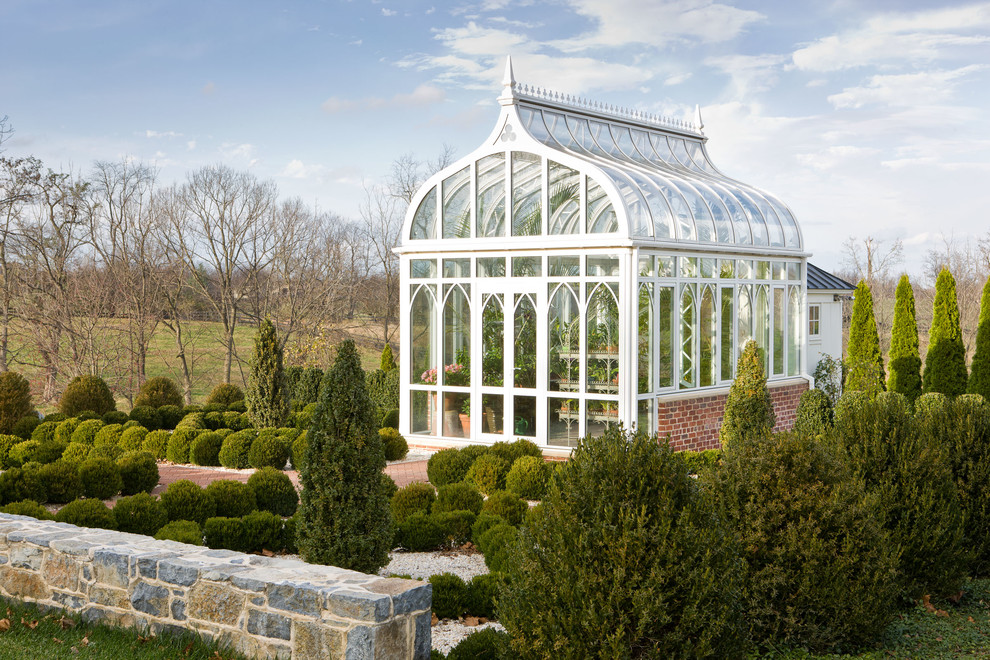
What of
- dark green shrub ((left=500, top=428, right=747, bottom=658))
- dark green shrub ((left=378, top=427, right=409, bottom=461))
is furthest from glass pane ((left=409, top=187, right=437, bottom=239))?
dark green shrub ((left=500, top=428, right=747, bottom=658))

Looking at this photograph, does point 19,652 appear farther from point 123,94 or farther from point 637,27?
point 123,94

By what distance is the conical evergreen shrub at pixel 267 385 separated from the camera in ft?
46.1

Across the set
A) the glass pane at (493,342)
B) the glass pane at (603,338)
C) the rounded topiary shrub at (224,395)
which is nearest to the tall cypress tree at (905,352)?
the glass pane at (603,338)

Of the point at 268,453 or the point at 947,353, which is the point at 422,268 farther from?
the point at 947,353

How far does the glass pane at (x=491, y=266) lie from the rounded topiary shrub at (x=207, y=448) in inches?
189

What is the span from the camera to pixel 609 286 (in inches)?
513

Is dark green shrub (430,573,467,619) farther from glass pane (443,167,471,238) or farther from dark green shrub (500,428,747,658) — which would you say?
glass pane (443,167,471,238)

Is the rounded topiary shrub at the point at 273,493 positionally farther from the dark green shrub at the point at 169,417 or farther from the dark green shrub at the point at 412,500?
the dark green shrub at the point at 169,417

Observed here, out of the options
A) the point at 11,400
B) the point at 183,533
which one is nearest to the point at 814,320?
the point at 183,533

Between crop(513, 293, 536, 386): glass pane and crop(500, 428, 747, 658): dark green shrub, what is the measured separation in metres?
9.32

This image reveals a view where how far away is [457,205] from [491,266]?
1263 mm

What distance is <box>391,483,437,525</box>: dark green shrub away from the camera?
29.7 ft

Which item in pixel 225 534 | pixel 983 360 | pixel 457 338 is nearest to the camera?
pixel 225 534

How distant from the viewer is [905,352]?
63.4 feet
